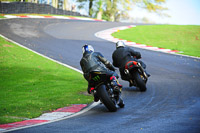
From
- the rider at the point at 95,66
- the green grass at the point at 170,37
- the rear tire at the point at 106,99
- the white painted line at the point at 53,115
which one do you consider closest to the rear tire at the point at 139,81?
the rider at the point at 95,66

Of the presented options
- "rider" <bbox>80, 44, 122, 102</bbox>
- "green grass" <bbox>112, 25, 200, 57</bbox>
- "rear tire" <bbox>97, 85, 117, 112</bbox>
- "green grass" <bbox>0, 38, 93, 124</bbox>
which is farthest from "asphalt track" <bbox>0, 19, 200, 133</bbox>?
"green grass" <bbox>112, 25, 200, 57</bbox>

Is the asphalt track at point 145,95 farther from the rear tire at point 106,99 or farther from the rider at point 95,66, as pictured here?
the rider at point 95,66

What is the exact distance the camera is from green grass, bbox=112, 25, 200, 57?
22.1 metres

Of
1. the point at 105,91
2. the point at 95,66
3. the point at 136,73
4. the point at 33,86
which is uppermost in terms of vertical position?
the point at 95,66

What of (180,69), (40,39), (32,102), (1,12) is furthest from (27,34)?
(32,102)

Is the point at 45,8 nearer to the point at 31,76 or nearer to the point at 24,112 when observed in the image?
the point at 31,76

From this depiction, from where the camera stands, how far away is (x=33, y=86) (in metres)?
11.3

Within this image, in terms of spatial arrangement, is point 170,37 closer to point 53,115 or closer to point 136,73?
point 136,73


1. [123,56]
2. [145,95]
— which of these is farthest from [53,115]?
[123,56]

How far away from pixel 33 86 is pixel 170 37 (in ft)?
55.0

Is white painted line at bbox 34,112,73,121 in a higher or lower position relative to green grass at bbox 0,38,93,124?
higher

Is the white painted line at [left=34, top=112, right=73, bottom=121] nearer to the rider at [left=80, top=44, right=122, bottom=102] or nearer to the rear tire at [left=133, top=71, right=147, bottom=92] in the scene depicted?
the rider at [left=80, top=44, right=122, bottom=102]

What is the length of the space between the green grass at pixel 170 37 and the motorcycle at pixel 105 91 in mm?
12103

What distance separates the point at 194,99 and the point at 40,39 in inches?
579
